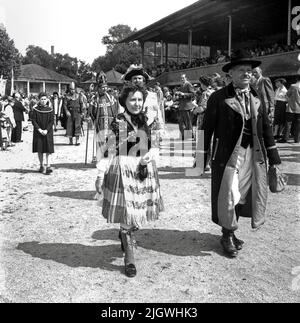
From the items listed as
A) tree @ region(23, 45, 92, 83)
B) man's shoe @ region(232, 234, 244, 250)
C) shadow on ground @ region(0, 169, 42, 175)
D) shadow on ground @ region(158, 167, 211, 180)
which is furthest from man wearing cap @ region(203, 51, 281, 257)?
tree @ region(23, 45, 92, 83)

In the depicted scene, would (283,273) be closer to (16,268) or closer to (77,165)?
(16,268)

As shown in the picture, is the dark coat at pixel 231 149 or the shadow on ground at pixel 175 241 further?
the shadow on ground at pixel 175 241

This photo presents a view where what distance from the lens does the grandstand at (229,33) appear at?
1820 cm

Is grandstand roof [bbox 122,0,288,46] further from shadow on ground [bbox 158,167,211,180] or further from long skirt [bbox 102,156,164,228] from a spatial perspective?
long skirt [bbox 102,156,164,228]

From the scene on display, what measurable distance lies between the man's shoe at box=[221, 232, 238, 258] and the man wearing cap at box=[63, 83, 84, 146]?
10134mm

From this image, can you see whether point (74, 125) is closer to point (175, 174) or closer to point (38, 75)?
point (175, 174)

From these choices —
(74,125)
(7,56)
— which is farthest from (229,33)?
(7,56)

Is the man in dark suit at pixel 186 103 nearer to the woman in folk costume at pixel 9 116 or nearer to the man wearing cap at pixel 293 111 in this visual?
the man wearing cap at pixel 293 111

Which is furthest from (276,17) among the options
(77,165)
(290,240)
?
(290,240)

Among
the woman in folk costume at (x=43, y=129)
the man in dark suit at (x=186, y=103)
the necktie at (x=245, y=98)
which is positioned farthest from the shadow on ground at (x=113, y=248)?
the man in dark suit at (x=186, y=103)

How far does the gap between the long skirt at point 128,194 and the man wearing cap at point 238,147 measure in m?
0.73

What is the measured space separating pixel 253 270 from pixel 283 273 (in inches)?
10.5

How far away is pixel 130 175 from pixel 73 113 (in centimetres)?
1049

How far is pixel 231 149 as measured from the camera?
4188 mm
